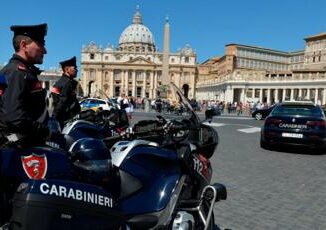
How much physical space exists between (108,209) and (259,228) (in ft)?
8.02

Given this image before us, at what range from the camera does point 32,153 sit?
7.93 feet

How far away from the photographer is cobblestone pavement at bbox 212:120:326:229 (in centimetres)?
482

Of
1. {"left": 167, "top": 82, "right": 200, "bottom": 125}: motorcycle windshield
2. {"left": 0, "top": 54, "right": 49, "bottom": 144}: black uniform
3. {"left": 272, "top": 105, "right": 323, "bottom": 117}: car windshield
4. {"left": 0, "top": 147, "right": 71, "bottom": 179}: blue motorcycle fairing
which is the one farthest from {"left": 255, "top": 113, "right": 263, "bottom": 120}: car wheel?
{"left": 0, "top": 147, "right": 71, "bottom": 179}: blue motorcycle fairing

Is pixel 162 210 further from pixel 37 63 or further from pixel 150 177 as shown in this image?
pixel 37 63

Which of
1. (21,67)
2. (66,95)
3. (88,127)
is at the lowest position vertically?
(88,127)

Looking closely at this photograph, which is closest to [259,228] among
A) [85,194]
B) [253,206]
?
[253,206]

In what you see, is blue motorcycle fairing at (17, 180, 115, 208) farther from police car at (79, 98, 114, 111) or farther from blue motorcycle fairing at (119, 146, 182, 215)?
police car at (79, 98, 114, 111)

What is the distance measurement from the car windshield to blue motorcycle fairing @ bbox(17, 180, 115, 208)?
921 centimetres

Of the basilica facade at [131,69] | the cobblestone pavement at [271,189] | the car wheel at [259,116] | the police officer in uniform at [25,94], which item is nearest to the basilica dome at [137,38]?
the basilica facade at [131,69]

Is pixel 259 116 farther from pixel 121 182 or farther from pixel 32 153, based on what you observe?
pixel 32 153

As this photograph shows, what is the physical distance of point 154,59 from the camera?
13050 centimetres

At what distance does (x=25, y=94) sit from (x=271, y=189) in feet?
15.4

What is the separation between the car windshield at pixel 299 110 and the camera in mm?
10992

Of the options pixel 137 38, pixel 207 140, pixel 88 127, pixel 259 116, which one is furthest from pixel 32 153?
pixel 137 38
